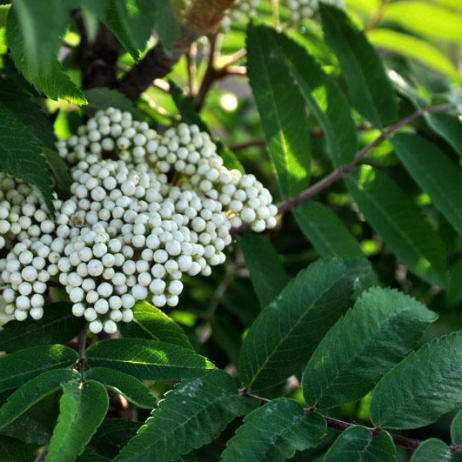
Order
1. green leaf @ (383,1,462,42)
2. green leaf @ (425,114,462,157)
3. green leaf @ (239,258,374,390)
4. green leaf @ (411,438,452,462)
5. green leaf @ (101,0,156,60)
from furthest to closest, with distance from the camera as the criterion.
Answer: green leaf @ (383,1,462,42), green leaf @ (425,114,462,157), green leaf @ (239,258,374,390), green leaf @ (411,438,452,462), green leaf @ (101,0,156,60)

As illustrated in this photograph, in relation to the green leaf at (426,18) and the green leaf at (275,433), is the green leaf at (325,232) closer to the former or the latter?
the green leaf at (275,433)

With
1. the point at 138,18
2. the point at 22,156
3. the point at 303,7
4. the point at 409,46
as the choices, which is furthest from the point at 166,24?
the point at 409,46

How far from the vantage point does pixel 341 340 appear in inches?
35.3

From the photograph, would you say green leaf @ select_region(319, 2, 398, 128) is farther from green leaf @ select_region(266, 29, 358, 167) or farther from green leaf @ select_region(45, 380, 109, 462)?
green leaf @ select_region(45, 380, 109, 462)

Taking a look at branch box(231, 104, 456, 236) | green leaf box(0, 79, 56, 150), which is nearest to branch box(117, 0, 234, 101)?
green leaf box(0, 79, 56, 150)

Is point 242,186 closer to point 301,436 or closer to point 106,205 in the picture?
point 106,205

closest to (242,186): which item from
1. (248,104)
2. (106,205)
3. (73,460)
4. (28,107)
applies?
(106,205)

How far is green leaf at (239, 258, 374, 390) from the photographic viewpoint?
3.10 feet

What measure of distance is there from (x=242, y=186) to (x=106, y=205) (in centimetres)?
21

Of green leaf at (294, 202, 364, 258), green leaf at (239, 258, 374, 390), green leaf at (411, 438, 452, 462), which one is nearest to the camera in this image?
green leaf at (411, 438, 452, 462)

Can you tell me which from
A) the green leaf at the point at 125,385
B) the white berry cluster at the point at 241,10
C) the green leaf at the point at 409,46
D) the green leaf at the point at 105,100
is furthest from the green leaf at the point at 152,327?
the green leaf at the point at 409,46

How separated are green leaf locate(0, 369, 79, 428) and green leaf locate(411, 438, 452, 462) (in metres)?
0.42

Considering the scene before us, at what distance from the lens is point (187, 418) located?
84 centimetres

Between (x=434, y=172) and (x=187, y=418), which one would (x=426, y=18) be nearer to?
(x=434, y=172)
